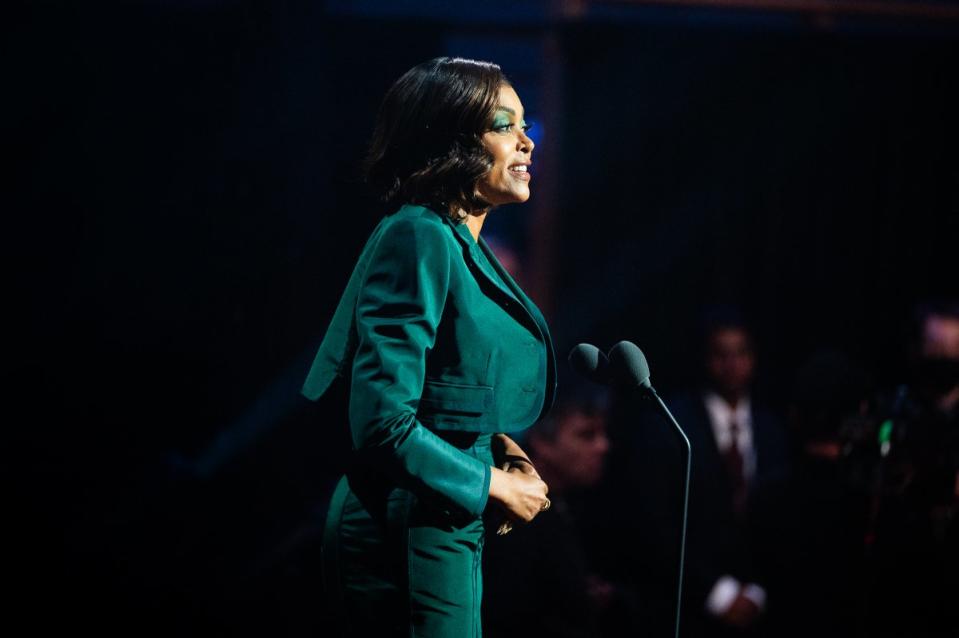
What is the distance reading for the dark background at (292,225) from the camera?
3.75 meters

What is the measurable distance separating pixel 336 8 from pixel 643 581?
2.53 meters

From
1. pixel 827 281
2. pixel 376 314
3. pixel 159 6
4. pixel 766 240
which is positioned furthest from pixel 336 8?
pixel 376 314

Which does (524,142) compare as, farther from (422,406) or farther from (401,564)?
(401,564)

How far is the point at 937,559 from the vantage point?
115 inches

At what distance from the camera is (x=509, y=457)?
5.75 ft

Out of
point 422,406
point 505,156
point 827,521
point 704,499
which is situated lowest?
point 704,499

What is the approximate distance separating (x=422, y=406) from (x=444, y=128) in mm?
448

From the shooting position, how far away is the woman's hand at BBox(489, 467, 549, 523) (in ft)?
5.09

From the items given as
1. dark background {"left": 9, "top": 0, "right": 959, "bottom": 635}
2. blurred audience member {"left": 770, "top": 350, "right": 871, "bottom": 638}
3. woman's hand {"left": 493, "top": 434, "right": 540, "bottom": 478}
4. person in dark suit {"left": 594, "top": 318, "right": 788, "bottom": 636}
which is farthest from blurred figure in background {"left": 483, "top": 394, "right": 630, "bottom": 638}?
woman's hand {"left": 493, "top": 434, "right": 540, "bottom": 478}

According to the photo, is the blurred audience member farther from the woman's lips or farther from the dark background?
the woman's lips

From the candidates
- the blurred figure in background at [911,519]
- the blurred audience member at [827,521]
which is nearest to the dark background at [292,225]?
the blurred audience member at [827,521]

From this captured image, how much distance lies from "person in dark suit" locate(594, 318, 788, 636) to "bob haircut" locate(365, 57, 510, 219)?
6.87 ft

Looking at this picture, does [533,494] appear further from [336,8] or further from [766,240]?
[766,240]

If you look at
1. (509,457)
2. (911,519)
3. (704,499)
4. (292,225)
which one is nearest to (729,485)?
(704,499)
